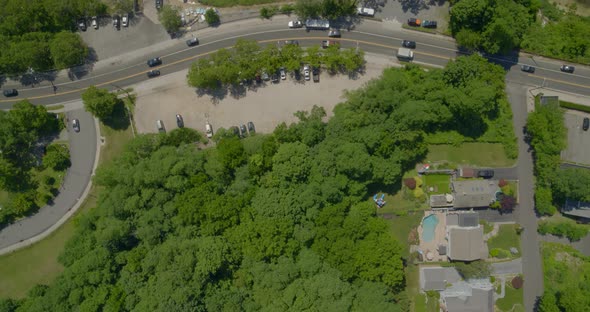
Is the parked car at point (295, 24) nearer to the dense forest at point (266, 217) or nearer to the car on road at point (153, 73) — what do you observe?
the dense forest at point (266, 217)

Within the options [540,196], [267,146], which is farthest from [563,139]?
[267,146]

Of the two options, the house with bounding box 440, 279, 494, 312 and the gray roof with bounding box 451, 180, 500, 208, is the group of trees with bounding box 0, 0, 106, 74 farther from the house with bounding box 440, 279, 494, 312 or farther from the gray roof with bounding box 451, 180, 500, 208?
the house with bounding box 440, 279, 494, 312

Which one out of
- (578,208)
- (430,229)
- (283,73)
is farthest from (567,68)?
(283,73)

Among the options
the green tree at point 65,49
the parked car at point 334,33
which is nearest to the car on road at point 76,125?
the green tree at point 65,49

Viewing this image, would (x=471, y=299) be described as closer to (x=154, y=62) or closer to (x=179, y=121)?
(x=179, y=121)

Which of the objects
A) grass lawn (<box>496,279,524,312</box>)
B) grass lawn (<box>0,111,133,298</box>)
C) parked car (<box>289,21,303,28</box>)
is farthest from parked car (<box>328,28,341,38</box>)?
grass lawn (<box>496,279,524,312</box>)

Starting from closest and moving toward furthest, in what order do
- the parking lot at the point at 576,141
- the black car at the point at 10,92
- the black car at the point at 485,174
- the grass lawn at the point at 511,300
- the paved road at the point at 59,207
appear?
the grass lawn at the point at 511,300, the parking lot at the point at 576,141, the black car at the point at 485,174, the paved road at the point at 59,207, the black car at the point at 10,92
